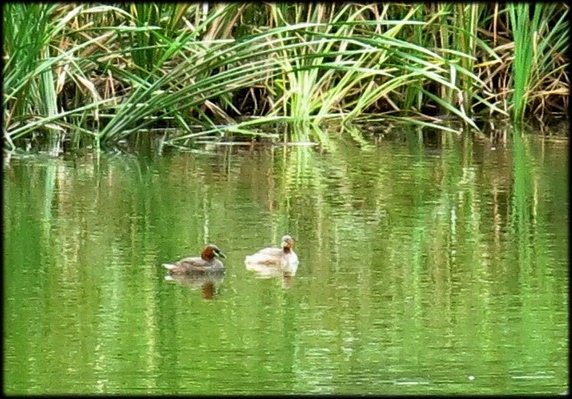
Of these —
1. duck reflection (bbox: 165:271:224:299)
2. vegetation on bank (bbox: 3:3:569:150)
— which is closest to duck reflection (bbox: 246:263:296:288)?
duck reflection (bbox: 165:271:224:299)

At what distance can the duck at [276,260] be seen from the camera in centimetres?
534

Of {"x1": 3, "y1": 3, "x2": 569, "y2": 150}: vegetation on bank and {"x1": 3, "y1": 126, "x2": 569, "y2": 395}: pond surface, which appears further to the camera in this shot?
{"x1": 3, "y1": 3, "x2": 569, "y2": 150}: vegetation on bank

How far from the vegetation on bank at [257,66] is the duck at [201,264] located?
7.83 ft

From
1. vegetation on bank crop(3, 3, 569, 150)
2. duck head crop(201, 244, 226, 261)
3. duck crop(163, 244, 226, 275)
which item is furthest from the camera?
vegetation on bank crop(3, 3, 569, 150)

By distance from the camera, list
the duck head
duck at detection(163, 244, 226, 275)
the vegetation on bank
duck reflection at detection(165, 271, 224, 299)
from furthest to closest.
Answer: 1. the vegetation on bank
2. the duck head
3. duck at detection(163, 244, 226, 275)
4. duck reflection at detection(165, 271, 224, 299)

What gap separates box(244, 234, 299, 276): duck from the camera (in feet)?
17.5

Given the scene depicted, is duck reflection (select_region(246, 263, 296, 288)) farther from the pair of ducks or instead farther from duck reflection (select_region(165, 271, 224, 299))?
duck reflection (select_region(165, 271, 224, 299))

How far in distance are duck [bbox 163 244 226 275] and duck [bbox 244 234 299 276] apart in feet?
0.40

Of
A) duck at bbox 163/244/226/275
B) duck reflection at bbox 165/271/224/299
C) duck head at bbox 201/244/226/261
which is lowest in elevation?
duck reflection at bbox 165/271/224/299

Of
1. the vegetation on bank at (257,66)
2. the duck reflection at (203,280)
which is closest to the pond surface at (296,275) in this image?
the duck reflection at (203,280)

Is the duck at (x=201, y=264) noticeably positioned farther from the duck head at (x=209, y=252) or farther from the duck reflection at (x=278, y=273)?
the duck reflection at (x=278, y=273)

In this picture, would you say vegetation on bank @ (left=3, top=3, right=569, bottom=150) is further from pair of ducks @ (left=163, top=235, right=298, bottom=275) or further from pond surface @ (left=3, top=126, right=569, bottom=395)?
pair of ducks @ (left=163, top=235, right=298, bottom=275)

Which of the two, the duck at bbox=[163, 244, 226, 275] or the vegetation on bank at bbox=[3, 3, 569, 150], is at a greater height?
the vegetation on bank at bbox=[3, 3, 569, 150]

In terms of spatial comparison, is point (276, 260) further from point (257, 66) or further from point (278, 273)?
point (257, 66)
